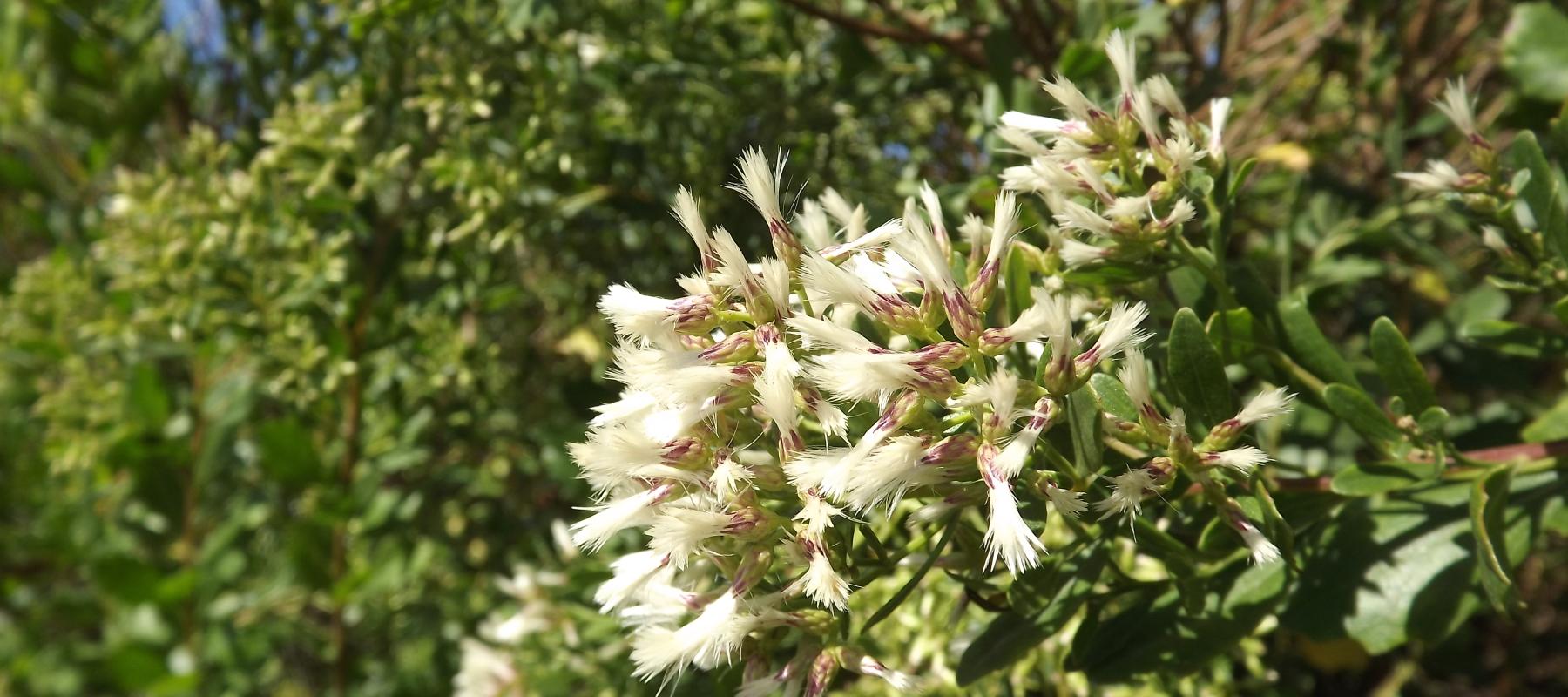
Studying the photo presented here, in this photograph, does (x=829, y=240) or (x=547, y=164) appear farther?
(x=547, y=164)

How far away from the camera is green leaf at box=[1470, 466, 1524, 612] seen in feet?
2.40

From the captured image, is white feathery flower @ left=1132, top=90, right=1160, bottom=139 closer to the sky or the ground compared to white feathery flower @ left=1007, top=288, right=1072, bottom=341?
closer to the sky

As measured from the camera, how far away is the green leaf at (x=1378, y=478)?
783 mm

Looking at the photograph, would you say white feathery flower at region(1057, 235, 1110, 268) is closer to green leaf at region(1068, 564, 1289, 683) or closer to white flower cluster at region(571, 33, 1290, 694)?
white flower cluster at region(571, 33, 1290, 694)

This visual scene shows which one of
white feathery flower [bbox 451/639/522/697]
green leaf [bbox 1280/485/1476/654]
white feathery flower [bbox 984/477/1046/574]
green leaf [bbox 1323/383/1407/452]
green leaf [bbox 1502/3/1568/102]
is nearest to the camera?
white feathery flower [bbox 984/477/1046/574]

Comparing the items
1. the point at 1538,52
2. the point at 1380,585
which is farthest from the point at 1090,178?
the point at 1538,52

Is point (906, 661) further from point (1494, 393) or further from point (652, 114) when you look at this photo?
point (1494, 393)

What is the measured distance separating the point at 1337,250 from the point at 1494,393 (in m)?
0.49

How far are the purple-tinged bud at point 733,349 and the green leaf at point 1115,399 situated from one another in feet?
0.72

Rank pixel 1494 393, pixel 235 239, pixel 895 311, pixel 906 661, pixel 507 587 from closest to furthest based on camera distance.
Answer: pixel 895 311 < pixel 906 661 < pixel 507 587 < pixel 235 239 < pixel 1494 393

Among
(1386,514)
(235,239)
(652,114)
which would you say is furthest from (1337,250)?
(235,239)

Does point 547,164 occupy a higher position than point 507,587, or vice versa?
point 547,164

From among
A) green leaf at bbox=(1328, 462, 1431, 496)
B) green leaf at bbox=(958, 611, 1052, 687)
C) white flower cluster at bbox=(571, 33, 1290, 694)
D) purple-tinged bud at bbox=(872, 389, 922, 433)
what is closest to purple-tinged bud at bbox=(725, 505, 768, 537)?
white flower cluster at bbox=(571, 33, 1290, 694)

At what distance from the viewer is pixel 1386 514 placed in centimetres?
92
